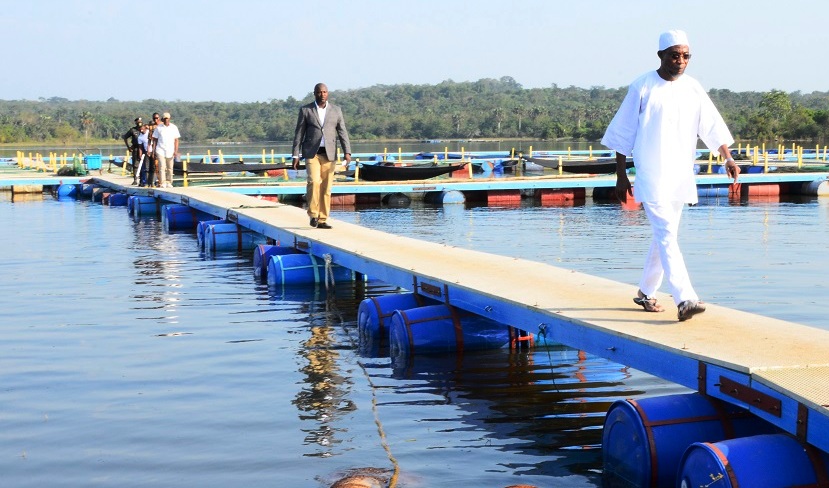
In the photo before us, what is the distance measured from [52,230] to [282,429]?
15704mm

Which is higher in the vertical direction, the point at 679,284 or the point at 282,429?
the point at 679,284

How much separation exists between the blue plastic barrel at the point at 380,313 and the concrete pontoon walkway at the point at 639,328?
0.78 ft

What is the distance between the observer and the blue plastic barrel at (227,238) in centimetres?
1764

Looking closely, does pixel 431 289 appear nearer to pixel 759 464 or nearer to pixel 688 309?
pixel 688 309

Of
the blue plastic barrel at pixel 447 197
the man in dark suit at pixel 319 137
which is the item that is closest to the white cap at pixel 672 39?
the man in dark suit at pixel 319 137

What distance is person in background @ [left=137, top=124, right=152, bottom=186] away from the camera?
25156mm

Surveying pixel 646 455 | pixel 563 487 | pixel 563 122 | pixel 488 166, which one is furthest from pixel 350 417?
pixel 563 122

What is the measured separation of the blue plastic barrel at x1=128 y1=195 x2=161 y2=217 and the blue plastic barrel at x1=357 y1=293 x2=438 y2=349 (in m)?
15.7

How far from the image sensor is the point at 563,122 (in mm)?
132125

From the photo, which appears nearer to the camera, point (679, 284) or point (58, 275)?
point (679, 284)

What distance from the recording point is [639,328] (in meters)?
6.71

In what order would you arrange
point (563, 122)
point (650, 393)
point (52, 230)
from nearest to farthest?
point (650, 393)
point (52, 230)
point (563, 122)

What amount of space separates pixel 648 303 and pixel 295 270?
6885 mm

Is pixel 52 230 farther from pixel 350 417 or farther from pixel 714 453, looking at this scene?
pixel 714 453
